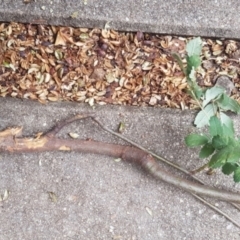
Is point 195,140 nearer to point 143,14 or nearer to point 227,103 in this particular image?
point 227,103

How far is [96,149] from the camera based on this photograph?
1746mm

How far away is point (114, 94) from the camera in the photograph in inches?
68.9

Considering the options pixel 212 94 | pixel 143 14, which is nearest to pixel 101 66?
pixel 143 14

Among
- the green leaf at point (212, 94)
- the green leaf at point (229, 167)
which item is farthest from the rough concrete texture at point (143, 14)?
the green leaf at point (229, 167)

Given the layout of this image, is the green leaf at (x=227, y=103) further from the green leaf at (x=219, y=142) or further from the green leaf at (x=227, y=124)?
the green leaf at (x=219, y=142)

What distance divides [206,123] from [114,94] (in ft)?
0.94

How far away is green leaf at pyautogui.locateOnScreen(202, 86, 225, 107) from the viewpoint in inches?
64.2

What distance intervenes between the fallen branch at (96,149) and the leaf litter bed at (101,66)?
0.11 meters

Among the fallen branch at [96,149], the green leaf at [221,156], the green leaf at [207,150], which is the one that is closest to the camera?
the green leaf at [221,156]

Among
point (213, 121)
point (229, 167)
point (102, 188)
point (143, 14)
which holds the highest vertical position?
point (143, 14)

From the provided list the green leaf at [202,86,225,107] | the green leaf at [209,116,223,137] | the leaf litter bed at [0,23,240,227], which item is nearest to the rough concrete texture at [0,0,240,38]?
the leaf litter bed at [0,23,240,227]

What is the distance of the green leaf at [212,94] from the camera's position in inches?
64.2

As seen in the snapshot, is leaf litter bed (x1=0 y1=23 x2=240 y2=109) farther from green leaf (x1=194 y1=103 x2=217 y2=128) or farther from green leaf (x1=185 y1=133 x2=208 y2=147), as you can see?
green leaf (x1=185 y1=133 x2=208 y2=147)

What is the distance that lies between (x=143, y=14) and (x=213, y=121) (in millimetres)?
364
